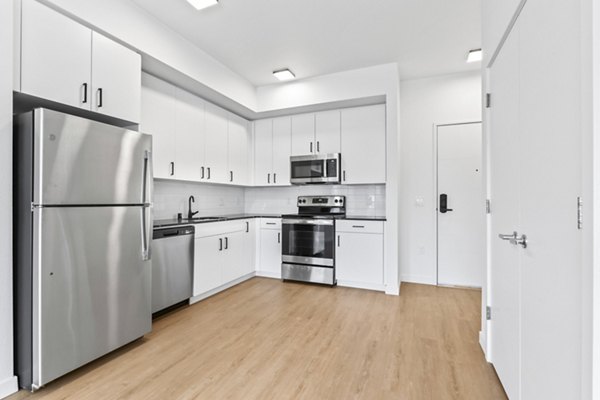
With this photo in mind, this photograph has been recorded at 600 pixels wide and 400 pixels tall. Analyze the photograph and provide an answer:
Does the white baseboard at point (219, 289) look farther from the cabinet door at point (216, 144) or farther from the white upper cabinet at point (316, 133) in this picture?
the white upper cabinet at point (316, 133)

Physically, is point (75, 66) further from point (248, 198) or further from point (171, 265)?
point (248, 198)

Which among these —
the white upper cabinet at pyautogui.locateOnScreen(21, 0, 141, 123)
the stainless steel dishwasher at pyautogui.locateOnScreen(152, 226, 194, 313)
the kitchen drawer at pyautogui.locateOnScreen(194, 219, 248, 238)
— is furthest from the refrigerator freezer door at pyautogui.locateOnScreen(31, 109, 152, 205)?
the kitchen drawer at pyautogui.locateOnScreen(194, 219, 248, 238)

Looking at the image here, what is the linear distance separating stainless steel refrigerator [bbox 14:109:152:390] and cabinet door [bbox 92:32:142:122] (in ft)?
1.04

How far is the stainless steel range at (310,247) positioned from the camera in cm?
391

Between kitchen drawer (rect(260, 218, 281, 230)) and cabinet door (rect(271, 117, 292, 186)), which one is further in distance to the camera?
cabinet door (rect(271, 117, 292, 186))

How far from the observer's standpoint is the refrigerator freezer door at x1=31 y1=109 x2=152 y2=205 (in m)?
1.76

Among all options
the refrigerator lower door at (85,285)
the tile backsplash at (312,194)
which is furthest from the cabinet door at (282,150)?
the refrigerator lower door at (85,285)

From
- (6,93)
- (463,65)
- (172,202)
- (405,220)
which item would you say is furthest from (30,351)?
→ (463,65)

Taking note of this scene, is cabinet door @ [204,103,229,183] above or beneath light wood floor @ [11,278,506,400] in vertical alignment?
above

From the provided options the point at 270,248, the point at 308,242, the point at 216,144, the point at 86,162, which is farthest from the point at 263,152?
the point at 86,162

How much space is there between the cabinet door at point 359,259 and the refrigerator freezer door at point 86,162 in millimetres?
2414

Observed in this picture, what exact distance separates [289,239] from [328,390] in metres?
2.44

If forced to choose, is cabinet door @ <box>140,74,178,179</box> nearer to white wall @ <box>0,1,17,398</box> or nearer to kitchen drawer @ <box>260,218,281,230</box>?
white wall @ <box>0,1,17,398</box>

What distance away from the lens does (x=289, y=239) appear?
13.6 ft
